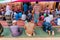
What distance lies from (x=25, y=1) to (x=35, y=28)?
12.7 inches

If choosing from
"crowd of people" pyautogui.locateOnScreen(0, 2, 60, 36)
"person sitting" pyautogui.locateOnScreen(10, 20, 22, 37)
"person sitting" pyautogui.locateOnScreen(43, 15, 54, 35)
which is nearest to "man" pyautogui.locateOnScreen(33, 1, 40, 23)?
"crowd of people" pyautogui.locateOnScreen(0, 2, 60, 36)

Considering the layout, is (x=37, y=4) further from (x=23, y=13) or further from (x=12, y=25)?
(x=12, y=25)

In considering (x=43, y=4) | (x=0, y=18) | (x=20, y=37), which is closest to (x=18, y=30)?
(x=20, y=37)

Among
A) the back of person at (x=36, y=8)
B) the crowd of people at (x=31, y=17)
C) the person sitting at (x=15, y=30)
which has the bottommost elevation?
the person sitting at (x=15, y=30)

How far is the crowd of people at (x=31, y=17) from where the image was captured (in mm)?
2492

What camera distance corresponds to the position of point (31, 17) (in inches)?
98.5

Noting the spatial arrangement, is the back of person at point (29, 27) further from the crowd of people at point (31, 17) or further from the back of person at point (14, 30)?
the back of person at point (14, 30)

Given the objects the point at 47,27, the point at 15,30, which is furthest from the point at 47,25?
the point at 15,30

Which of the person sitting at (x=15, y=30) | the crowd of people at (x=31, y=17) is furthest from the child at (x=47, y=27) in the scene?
the person sitting at (x=15, y=30)

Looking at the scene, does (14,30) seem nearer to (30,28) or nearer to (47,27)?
(30,28)

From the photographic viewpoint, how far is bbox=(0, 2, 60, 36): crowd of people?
98.1 inches

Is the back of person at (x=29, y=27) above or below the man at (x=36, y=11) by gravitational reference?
below

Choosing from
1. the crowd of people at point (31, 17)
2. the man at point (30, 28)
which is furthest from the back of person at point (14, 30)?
the man at point (30, 28)

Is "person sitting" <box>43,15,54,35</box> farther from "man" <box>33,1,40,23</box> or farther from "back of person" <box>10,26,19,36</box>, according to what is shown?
"back of person" <box>10,26,19,36</box>
